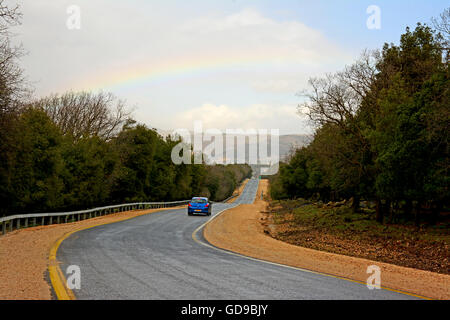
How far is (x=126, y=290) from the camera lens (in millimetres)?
8062

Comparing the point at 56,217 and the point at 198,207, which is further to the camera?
the point at 198,207

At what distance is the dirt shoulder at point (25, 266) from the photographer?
25.7 ft

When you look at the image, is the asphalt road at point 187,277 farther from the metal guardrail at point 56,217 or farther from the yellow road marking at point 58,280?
the metal guardrail at point 56,217

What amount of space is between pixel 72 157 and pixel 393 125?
26.3 metres

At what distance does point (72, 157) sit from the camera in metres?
36.9

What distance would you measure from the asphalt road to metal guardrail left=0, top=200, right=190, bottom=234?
7421 mm

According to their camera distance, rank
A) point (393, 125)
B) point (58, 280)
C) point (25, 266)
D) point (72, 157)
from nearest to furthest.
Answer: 1. point (58, 280)
2. point (25, 266)
3. point (393, 125)
4. point (72, 157)

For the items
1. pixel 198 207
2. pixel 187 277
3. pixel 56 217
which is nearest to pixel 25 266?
pixel 187 277

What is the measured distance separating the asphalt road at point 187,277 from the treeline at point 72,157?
11385 mm

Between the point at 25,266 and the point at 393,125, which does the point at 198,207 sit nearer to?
the point at 393,125

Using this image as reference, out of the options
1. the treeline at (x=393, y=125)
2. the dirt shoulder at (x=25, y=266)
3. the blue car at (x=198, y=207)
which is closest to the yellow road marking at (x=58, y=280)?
the dirt shoulder at (x=25, y=266)

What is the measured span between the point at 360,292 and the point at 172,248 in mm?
8568
